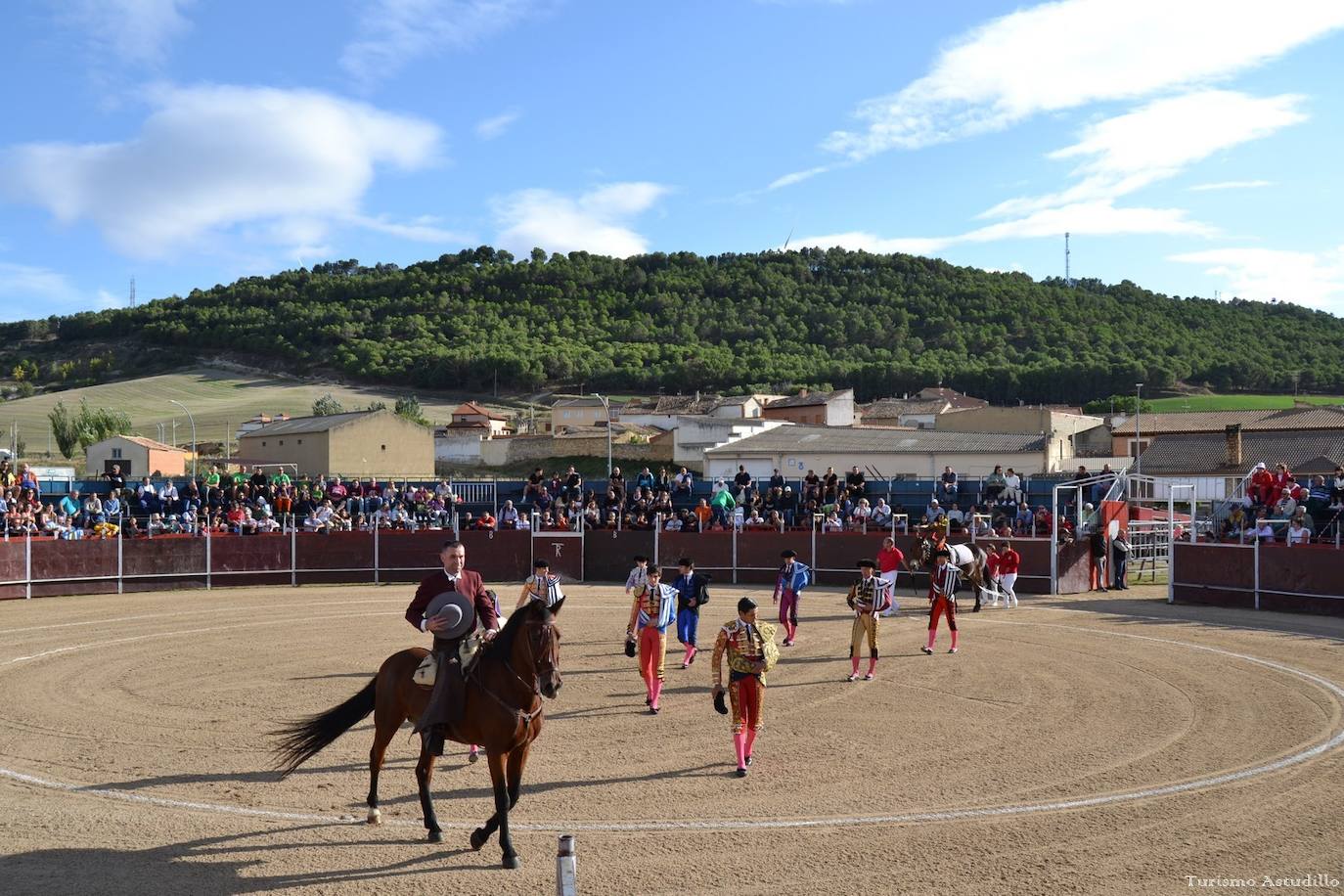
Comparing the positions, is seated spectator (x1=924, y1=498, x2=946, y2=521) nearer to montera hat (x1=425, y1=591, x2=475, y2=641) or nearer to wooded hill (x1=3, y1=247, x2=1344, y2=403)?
montera hat (x1=425, y1=591, x2=475, y2=641)

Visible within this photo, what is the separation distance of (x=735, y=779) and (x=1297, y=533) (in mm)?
20212

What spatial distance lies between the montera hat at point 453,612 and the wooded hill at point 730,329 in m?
115

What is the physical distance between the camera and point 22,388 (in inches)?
5281

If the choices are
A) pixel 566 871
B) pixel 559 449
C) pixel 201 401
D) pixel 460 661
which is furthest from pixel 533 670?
pixel 201 401

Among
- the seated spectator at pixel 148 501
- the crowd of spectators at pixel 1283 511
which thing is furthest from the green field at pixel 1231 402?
the seated spectator at pixel 148 501

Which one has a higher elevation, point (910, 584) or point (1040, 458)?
point (1040, 458)

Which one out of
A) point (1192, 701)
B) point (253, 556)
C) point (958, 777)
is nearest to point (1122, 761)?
point (958, 777)

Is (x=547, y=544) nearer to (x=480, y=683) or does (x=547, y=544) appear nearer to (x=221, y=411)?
(x=480, y=683)

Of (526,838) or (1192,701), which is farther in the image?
(1192,701)

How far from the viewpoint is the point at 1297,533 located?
2530cm

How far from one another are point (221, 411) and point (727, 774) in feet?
385

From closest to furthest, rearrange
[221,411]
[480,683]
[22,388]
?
[480,683] → [221,411] → [22,388]

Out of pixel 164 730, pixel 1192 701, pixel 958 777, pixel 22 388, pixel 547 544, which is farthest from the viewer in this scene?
pixel 22 388

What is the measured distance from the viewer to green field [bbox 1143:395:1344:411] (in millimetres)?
101250
